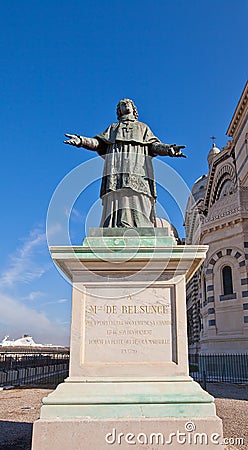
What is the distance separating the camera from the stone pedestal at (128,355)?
16.6 feet

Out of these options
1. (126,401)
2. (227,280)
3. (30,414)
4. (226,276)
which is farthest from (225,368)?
(126,401)

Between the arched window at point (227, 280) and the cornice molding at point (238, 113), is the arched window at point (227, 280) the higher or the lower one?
the lower one

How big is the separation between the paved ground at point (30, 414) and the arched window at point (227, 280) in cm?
865

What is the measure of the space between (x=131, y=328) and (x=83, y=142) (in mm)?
3645

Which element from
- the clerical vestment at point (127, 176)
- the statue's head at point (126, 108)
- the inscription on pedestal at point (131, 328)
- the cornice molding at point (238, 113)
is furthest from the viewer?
the cornice molding at point (238, 113)

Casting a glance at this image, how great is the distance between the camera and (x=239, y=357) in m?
24.5

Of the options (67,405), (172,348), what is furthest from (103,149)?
(67,405)

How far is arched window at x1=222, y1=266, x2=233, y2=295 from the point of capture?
27375 mm

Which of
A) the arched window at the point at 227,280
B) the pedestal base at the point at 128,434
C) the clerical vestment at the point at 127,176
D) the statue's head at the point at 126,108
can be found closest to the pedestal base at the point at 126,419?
the pedestal base at the point at 128,434

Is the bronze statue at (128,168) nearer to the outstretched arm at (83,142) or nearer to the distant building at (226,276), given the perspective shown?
the outstretched arm at (83,142)

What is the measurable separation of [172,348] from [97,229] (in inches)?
91.5

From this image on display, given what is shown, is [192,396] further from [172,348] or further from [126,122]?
[126,122]

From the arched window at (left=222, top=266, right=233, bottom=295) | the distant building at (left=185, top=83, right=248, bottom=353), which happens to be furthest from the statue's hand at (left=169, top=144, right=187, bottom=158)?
the arched window at (left=222, top=266, right=233, bottom=295)

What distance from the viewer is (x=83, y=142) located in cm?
747
